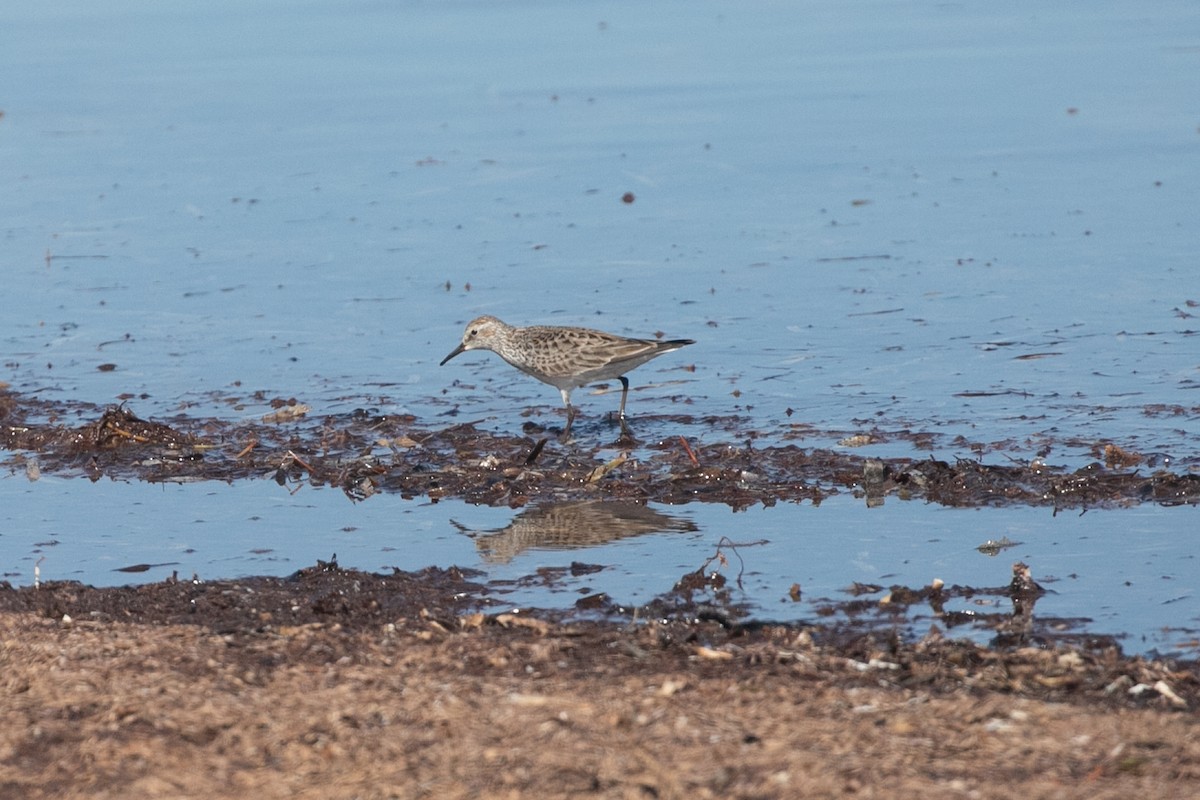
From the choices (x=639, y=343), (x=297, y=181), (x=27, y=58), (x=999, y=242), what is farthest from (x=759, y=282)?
(x=27, y=58)

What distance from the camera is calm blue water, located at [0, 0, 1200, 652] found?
9.82 metres

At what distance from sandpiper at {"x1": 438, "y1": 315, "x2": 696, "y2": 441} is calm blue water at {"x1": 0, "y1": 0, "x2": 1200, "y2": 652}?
1.26ft

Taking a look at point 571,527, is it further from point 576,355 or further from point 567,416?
point 567,416

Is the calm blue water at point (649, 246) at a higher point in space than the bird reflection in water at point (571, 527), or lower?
higher

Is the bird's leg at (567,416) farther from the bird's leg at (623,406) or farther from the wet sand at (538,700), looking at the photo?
the wet sand at (538,700)

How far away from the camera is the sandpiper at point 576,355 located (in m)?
11.2

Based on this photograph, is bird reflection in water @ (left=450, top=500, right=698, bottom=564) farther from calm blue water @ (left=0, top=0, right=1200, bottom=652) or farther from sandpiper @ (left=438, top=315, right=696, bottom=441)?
sandpiper @ (left=438, top=315, right=696, bottom=441)

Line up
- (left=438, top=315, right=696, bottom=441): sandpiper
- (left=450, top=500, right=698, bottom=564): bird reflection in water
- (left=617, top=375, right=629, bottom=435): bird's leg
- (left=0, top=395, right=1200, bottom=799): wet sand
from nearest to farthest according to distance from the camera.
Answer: (left=0, top=395, right=1200, bottom=799): wet sand < (left=450, top=500, right=698, bottom=564): bird reflection in water < (left=617, top=375, right=629, bottom=435): bird's leg < (left=438, top=315, right=696, bottom=441): sandpiper

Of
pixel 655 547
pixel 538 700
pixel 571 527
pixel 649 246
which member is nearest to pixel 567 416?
pixel 571 527

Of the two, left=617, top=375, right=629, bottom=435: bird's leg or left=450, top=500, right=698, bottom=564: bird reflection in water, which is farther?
left=617, top=375, right=629, bottom=435: bird's leg

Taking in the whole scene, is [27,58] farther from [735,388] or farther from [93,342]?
[735,388]

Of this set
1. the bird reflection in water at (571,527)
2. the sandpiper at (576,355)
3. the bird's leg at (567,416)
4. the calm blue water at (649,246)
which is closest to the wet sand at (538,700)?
the bird reflection in water at (571,527)

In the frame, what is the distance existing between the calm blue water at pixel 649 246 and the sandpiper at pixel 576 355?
0.38m

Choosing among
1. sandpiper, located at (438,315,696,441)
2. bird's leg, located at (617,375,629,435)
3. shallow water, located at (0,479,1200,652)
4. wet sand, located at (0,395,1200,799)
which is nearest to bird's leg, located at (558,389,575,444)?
sandpiper, located at (438,315,696,441)
